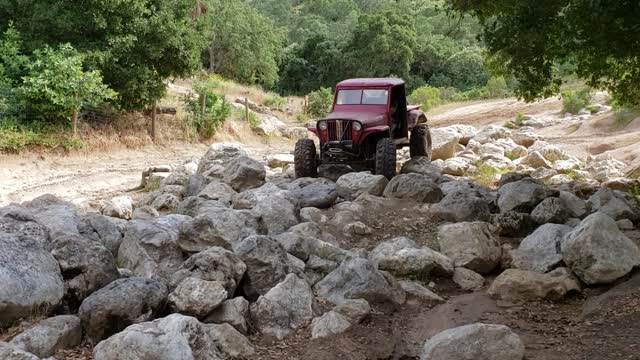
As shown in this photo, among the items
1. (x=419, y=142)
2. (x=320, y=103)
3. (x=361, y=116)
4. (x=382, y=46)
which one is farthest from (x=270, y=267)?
(x=382, y=46)

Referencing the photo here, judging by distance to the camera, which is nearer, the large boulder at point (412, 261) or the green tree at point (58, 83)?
the large boulder at point (412, 261)

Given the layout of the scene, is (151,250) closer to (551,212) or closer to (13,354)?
(13,354)

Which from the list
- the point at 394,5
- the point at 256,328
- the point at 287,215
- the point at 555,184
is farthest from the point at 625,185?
the point at 394,5

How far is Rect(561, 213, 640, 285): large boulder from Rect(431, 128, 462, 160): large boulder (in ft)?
34.5

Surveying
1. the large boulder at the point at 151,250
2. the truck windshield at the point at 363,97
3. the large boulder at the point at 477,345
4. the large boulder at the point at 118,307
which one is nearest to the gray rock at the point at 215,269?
the large boulder at the point at 118,307

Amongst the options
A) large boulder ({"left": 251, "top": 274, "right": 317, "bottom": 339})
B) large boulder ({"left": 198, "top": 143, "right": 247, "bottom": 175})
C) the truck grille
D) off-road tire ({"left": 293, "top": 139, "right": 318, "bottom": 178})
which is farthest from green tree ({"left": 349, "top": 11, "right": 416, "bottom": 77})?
large boulder ({"left": 251, "top": 274, "right": 317, "bottom": 339})

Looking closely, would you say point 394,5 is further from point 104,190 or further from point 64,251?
point 64,251

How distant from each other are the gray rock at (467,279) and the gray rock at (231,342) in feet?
9.96

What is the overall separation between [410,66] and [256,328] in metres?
50.2

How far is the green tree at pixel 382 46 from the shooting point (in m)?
49.9

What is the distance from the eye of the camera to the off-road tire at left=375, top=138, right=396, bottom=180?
1245 cm

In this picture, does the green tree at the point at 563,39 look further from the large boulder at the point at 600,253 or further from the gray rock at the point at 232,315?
the gray rock at the point at 232,315

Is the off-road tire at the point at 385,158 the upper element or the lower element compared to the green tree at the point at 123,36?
lower

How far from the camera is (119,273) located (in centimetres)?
672
